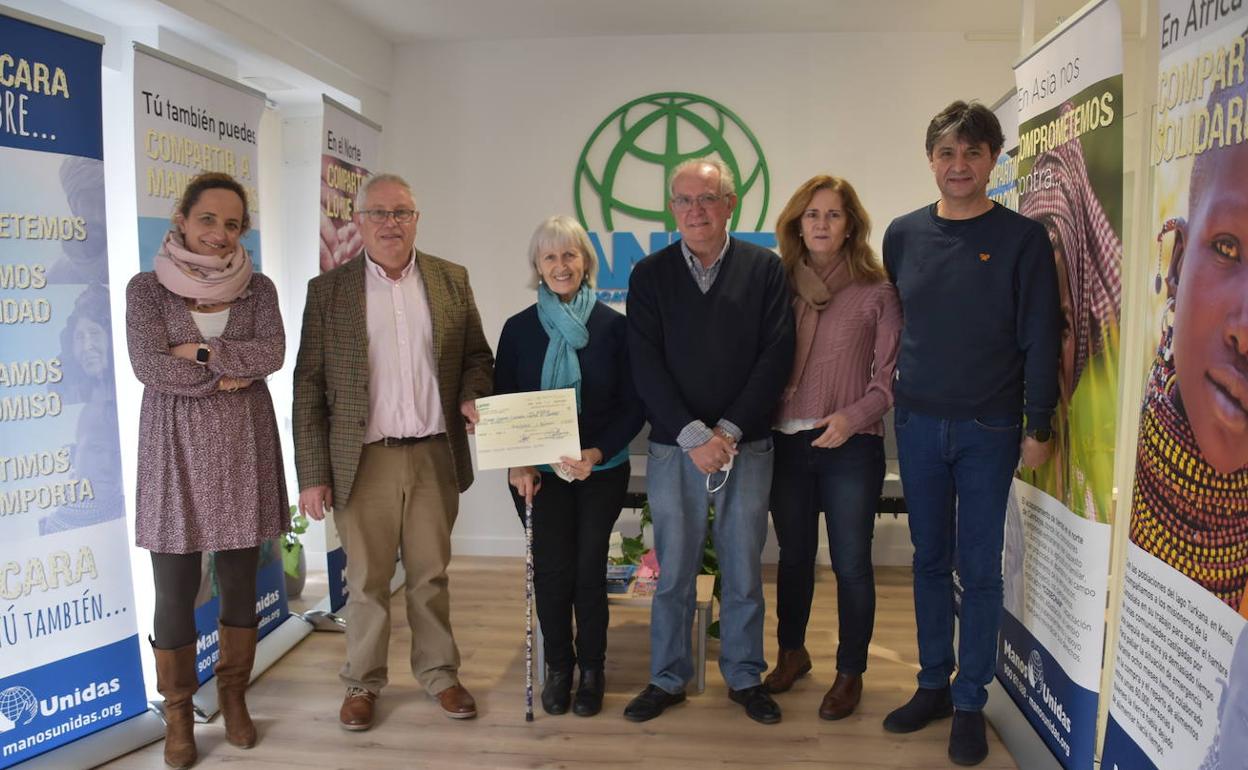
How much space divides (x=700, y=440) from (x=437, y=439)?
2.92 feet

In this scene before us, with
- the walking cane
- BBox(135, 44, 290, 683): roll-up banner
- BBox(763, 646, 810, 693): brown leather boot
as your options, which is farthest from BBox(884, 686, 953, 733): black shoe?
BBox(135, 44, 290, 683): roll-up banner

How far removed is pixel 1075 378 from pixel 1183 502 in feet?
2.05

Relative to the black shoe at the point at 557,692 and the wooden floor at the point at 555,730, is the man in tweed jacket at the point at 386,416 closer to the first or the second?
the wooden floor at the point at 555,730

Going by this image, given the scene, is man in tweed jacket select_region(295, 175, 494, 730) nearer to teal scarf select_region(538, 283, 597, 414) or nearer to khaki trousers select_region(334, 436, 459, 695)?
khaki trousers select_region(334, 436, 459, 695)

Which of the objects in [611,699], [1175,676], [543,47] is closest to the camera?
[1175,676]

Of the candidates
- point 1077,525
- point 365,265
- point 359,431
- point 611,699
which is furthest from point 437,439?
point 1077,525

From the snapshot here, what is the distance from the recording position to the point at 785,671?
3193 millimetres

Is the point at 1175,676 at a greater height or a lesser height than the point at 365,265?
lesser

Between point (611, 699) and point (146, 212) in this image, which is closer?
point (146, 212)

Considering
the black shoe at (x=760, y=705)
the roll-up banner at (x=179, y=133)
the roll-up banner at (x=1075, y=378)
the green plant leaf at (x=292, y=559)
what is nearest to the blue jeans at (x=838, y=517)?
the black shoe at (x=760, y=705)

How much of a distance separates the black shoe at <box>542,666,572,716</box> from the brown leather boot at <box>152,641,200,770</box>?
3.61ft

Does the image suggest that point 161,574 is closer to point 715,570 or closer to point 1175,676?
point 715,570

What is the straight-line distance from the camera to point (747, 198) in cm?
491

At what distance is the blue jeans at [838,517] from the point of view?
9.21ft
